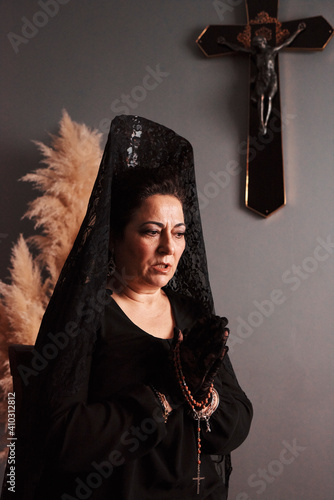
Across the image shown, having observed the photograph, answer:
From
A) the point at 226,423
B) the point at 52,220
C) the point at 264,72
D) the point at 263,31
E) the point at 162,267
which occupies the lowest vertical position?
the point at 226,423

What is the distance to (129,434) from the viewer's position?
115cm

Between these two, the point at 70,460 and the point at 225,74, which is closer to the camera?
the point at 70,460

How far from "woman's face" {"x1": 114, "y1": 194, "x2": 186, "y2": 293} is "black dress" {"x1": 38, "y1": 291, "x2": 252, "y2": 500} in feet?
0.39

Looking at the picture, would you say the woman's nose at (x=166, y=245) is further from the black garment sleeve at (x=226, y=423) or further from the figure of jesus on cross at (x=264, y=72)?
the figure of jesus on cross at (x=264, y=72)

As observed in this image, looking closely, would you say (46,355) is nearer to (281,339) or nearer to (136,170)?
(136,170)

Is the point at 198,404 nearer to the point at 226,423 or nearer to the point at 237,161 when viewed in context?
the point at 226,423

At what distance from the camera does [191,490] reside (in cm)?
129

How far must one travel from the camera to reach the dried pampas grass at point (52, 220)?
1994 millimetres

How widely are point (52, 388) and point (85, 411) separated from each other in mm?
97

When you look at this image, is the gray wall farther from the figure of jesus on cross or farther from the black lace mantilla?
the black lace mantilla

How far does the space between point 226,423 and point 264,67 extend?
165cm

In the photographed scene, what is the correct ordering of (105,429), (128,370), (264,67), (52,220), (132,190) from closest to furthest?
1. (105,429)
2. (128,370)
3. (132,190)
4. (52,220)
5. (264,67)

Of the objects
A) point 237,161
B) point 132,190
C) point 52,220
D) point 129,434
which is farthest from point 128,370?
point 237,161

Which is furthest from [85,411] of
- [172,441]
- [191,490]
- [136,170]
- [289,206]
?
[289,206]
